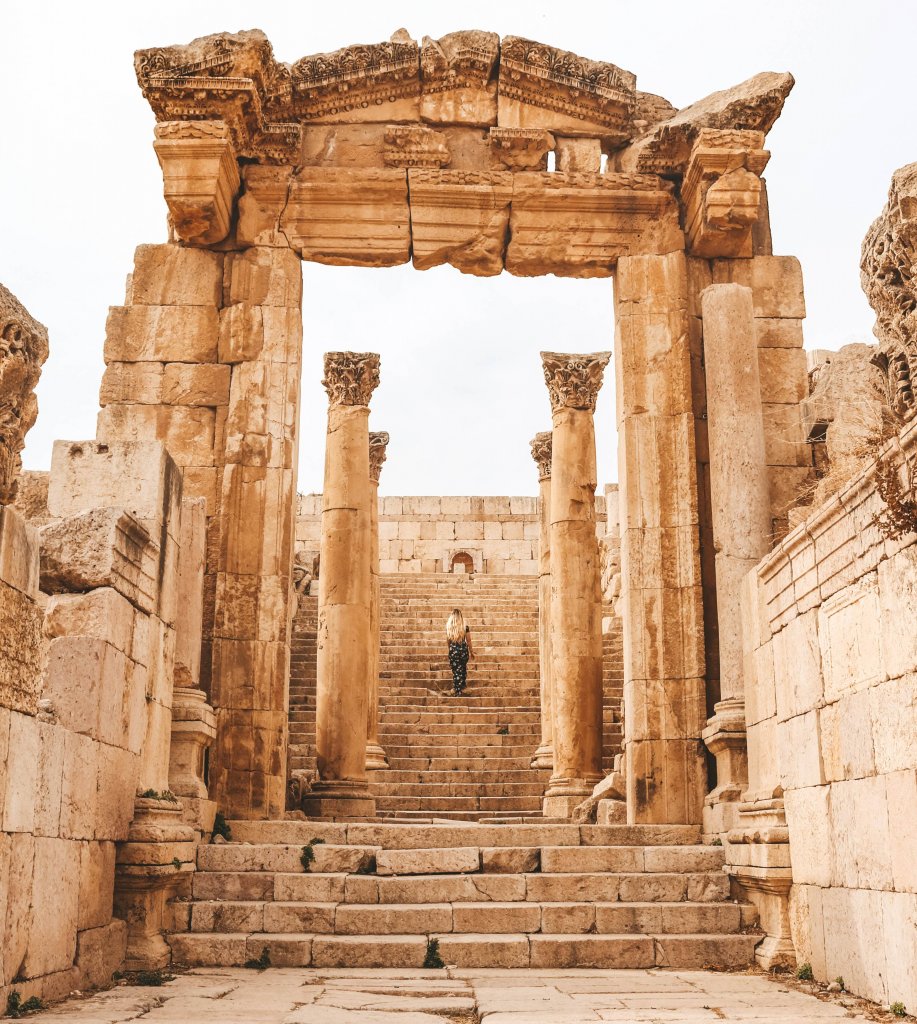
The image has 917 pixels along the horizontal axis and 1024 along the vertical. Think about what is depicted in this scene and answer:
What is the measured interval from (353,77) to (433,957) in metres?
7.42

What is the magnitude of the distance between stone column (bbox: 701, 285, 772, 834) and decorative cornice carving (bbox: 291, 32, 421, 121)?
335 cm

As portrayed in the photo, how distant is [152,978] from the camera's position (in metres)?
7.09

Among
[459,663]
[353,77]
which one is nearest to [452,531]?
[459,663]

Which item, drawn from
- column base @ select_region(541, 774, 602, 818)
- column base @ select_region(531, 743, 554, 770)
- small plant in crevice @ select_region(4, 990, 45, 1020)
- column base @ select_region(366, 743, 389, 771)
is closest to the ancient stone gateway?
column base @ select_region(541, 774, 602, 818)

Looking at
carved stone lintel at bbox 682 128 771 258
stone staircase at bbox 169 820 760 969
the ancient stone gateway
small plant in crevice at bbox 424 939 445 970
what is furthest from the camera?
carved stone lintel at bbox 682 128 771 258

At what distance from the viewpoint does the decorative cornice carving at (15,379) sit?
16.6ft

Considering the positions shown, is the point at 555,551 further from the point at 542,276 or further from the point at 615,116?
the point at 615,116

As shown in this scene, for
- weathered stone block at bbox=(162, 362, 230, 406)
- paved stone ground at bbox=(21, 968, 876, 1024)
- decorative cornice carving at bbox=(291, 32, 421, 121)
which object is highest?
decorative cornice carving at bbox=(291, 32, 421, 121)

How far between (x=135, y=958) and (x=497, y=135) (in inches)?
290

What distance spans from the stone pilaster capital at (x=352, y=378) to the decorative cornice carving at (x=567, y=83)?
3758 mm

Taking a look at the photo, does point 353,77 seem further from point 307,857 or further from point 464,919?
point 464,919

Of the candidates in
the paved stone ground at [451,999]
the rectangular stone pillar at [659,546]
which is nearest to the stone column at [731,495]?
the rectangular stone pillar at [659,546]

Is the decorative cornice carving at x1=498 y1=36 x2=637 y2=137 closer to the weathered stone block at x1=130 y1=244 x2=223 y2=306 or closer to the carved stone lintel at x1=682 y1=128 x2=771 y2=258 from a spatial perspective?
the carved stone lintel at x1=682 y1=128 x2=771 y2=258

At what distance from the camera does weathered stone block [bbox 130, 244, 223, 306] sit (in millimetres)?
10867
